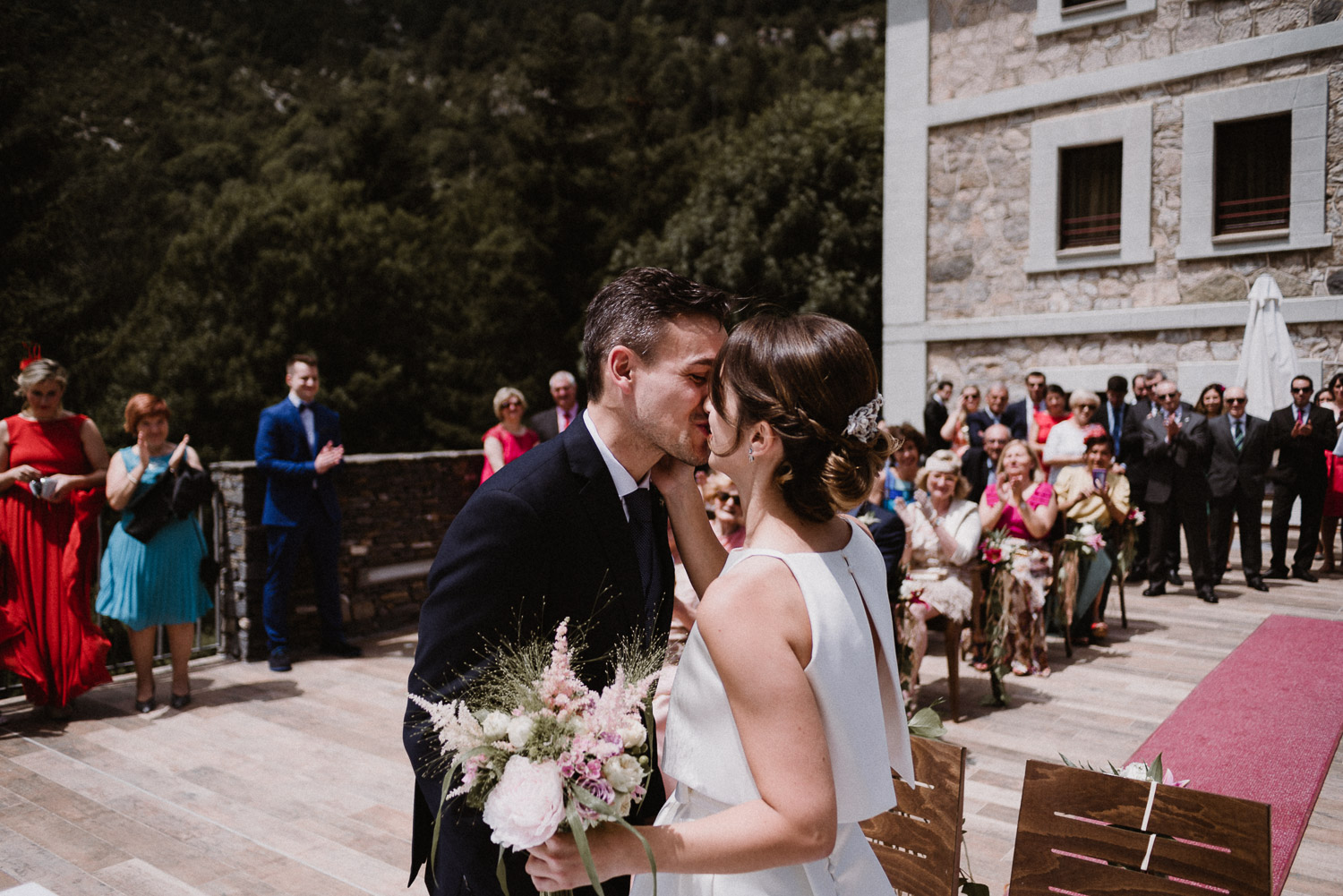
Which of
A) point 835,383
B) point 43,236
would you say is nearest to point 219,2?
point 43,236

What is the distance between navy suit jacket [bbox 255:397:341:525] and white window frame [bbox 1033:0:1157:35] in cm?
1201

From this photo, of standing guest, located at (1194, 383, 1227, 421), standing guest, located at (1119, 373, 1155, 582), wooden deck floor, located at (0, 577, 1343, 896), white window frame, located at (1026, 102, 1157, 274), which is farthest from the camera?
white window frame, located at (1026, 102, 1157, 274)

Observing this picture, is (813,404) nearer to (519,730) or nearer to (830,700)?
(830,700)

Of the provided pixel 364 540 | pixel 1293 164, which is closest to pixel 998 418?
pixel 1293 164

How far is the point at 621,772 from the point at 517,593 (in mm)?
444

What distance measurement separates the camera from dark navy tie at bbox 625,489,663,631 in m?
2.12

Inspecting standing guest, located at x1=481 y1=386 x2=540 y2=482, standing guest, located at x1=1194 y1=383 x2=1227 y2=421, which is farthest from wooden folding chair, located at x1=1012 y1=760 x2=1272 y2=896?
standing guest, located at x1=1194 y1=383 x2=1227 y2=421

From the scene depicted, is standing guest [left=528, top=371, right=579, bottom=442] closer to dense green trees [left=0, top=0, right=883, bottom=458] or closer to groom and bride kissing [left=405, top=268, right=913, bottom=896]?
groom and bride kissing [left=405, top=268, right=913, bottom=896]

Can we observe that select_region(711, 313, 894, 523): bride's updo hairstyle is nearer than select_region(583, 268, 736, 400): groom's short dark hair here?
Yes

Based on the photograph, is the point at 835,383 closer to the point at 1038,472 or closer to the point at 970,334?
the point at 1038,472

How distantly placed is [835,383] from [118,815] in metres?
4.73

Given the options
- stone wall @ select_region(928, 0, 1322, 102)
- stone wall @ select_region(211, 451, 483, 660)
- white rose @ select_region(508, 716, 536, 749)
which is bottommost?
stone wall @ select_region(211, 451, 483, 660)

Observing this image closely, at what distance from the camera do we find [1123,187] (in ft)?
44.6

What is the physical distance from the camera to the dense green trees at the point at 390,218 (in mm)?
24734
